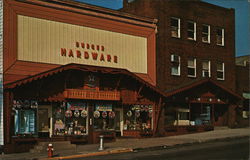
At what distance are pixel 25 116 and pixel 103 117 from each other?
18.7 ft

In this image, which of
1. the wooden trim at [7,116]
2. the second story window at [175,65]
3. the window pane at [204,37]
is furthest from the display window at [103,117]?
the window pane at [204,37]

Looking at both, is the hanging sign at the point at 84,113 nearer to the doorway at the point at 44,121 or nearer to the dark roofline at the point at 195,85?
the doorway at the point at 44,121

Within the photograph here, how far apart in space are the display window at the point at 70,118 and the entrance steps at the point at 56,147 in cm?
135

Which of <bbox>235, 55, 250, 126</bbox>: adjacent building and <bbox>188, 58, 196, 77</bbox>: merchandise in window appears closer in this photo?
<bbox>188, 58, 196, 77</bbox>: merchandise in window

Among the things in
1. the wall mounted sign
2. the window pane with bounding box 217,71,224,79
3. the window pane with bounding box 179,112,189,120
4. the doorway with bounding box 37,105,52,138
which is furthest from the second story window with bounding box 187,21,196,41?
the doorway with bounding box 37,105,52,138

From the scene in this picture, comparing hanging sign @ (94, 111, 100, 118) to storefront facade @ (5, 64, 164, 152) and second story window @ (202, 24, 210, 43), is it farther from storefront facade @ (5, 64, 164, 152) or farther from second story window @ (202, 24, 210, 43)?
second story window @ (202, 24, 210, 43)

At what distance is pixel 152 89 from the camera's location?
29.5 m

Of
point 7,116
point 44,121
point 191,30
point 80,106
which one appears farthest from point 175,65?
point 7,116

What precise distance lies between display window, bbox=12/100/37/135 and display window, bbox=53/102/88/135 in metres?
1.67

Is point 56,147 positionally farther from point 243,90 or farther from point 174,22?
point 243,90

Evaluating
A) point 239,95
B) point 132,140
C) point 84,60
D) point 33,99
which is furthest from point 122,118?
point 239,95

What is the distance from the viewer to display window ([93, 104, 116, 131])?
27569mm

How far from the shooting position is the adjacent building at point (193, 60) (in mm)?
32156

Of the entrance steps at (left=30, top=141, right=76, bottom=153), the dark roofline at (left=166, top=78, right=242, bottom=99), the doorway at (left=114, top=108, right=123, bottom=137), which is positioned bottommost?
the entrance steps at (left=30, top=141, right=76, bottom=153)
